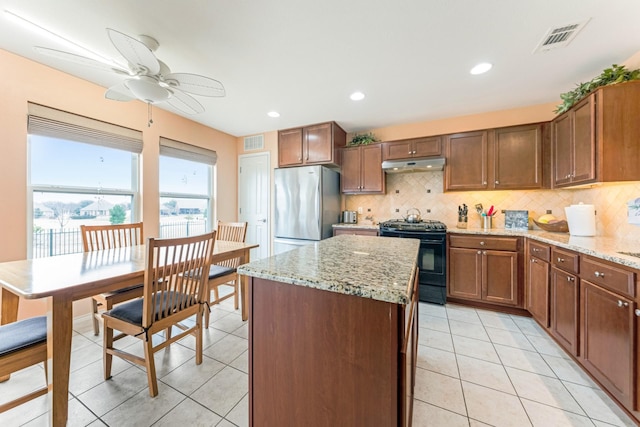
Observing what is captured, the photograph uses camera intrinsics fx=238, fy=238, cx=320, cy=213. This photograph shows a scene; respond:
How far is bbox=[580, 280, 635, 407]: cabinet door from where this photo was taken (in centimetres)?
133

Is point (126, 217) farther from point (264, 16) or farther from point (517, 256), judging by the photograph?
point (517, 256)

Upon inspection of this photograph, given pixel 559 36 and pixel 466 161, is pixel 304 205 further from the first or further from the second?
pixel 559 36

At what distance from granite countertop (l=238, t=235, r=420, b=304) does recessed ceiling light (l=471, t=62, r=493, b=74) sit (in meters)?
1.92

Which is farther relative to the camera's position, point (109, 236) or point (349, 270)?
point (109, 236)

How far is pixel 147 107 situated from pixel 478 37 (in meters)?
3.54

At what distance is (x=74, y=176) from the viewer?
8.16ft

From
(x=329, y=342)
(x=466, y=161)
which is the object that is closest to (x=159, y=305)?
(x=329, y=342)

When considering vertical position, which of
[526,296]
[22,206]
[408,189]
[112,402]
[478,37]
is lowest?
[112,402]

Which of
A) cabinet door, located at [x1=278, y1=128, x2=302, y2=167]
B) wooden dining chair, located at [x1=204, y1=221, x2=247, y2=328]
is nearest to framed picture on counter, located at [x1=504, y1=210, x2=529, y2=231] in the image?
cabinet door, located at [x1=278, y1=128, x2=302, y2=167]

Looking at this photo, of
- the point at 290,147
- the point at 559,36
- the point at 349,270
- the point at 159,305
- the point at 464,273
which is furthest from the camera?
the point at 290,147

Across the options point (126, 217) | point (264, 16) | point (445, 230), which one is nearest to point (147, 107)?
point (126, 217)

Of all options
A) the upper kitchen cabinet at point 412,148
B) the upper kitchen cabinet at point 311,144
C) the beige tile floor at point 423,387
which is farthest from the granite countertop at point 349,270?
the upper kitchen cabinet at point 311,144

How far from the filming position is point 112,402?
1.44 m

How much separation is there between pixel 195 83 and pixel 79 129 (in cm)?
161
